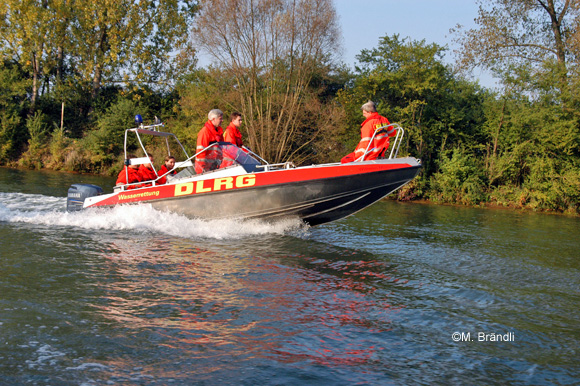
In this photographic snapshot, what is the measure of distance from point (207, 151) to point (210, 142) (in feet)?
0.59

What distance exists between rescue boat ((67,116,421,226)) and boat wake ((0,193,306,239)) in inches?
6.3

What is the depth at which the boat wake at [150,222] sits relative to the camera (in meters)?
9.68

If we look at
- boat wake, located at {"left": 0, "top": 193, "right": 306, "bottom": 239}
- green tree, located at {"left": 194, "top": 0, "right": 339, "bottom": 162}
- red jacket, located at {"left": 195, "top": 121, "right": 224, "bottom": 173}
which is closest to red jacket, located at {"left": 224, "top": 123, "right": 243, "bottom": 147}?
red jacket, located at {"left": 195, "top": 121, "right": 224, "bottom": 173}

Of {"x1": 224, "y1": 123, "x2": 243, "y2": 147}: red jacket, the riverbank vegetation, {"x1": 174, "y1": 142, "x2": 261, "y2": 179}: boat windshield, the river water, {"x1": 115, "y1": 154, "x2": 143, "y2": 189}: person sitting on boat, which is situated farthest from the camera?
the riverbank vegetation

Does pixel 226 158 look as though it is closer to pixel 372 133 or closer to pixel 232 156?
pixel 232 156

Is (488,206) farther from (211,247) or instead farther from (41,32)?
(41,32)

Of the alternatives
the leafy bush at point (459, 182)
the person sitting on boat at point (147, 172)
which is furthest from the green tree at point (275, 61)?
the person sitting on boat at point (147, 172)

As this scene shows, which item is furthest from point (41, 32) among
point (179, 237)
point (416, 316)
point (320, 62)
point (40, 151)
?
point (416, 316)

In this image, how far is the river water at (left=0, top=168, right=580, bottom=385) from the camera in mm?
4145

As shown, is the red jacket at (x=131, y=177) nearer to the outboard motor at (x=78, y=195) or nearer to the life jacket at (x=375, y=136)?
the outboard motor at (x=78, y=195)

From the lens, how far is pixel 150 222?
10.1m

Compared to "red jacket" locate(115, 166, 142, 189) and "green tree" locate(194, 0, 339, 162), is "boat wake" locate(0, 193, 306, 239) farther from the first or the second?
"green tree" locate(194, 0, 339, 162)

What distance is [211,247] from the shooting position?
28.5 feet

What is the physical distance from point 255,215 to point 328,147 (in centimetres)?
1368
